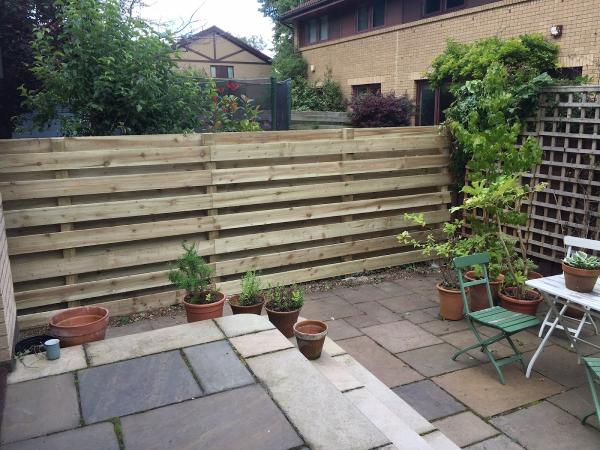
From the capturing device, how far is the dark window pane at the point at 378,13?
1441cm

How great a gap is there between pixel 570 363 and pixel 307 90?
570 inches

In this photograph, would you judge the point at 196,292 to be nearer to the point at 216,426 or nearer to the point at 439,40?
the point at 216,426

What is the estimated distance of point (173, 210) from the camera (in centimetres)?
497

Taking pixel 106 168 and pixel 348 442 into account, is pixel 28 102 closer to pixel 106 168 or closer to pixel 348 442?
pixel 106 168

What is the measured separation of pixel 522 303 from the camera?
462 centimetres

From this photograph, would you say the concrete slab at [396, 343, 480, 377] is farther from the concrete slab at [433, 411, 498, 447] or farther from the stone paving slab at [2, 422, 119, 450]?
the stone paving slab at [2, 422, 119, 450]

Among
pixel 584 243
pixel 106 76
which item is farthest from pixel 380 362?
pixel 106 76

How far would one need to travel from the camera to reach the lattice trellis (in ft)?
16.4

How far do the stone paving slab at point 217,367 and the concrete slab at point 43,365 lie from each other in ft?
2.26

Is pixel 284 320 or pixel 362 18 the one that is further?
pixel 362 18

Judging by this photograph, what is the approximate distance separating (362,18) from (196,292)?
1355 cm

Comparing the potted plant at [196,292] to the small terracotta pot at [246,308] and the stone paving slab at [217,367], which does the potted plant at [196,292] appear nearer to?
the small terracotta pot at [246,308]

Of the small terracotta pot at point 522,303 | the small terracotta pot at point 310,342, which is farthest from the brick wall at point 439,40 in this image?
the small terracotta pot at point 310,342

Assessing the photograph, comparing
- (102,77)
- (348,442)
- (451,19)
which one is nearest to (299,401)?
(348,442)
